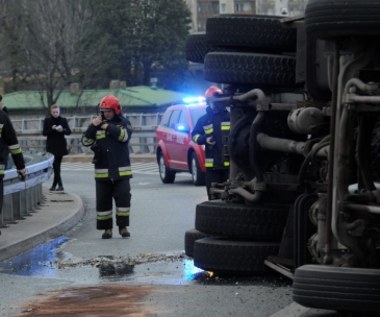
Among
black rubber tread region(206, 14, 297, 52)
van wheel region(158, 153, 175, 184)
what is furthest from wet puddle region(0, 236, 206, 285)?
van wheel region(158, 153, 175, 184)

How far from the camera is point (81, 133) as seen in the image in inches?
1513

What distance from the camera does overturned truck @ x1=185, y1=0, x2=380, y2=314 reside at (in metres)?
5.37

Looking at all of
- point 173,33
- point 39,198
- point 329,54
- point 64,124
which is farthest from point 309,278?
point 173,33

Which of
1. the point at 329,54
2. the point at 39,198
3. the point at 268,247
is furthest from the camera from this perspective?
the point at 39,198

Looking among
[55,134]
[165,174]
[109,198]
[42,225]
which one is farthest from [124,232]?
[165,174]

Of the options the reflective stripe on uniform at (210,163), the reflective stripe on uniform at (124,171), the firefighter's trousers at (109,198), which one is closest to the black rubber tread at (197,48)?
the reflective stripe on uniform at (124,171)

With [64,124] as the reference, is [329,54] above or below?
above

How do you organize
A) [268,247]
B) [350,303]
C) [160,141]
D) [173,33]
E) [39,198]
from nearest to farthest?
[350,303] < [268,247] < [39,198] < [160,141] < [173,33]

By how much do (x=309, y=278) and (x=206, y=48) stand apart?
455 cm

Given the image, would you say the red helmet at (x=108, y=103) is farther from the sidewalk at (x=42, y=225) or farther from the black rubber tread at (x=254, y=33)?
the black rubber tread at (x=254, y=33)

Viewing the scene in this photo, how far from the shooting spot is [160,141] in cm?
2330

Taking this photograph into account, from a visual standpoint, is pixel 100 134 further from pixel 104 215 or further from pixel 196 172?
pixel 196 172

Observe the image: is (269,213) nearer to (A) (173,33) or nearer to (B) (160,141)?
(B) (160,141)

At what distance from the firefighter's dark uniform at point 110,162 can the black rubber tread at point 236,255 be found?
4.16m
